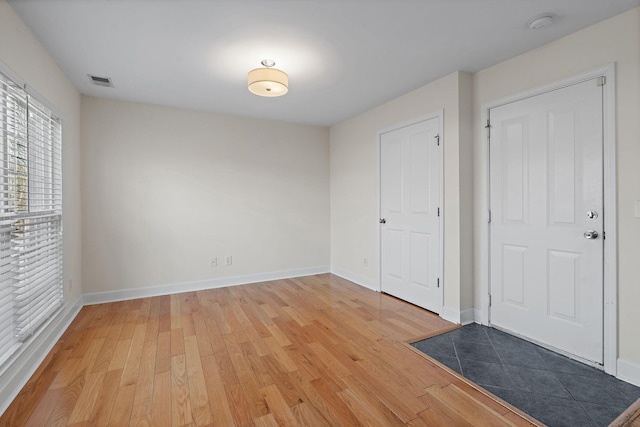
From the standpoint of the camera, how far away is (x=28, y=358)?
213cm

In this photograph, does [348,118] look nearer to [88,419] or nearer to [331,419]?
[331,419]

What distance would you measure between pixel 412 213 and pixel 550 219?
1.38m

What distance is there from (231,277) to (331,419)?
3.07m

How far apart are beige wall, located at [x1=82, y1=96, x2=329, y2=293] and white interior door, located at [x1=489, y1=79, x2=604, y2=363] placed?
2847 millimetres

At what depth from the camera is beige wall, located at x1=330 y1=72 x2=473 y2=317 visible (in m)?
3.02

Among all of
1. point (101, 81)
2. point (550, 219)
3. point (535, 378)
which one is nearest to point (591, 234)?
point (550, 219)

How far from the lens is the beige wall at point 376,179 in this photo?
9.91 feet

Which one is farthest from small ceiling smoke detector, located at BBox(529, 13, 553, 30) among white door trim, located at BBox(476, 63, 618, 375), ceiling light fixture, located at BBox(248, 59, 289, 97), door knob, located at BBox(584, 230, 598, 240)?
ceiling light fixture, located at BBox(248, 59, 289, 97)

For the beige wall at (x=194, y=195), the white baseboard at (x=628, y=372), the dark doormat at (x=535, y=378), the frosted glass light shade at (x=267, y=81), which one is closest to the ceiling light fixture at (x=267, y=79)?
the frosted glass light shade at (x=267, y=81)

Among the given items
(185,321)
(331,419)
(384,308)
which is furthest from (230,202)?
(331,419)

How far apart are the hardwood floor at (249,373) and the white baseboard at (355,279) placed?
82cm

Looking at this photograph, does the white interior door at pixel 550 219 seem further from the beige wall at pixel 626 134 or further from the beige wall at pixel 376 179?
the beige wall at pixel 376 179

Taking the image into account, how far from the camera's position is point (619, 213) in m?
2.10

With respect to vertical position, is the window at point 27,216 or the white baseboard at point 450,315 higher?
the window at point 27,216
